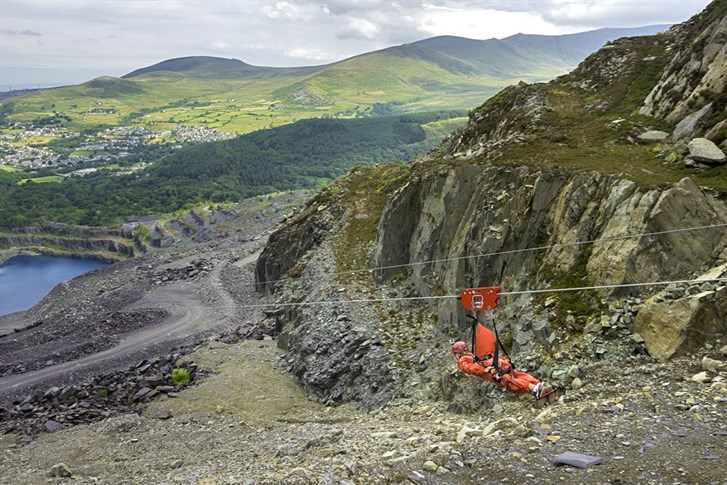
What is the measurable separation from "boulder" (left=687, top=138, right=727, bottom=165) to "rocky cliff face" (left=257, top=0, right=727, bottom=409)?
0.70 ft

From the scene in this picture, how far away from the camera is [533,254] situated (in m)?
19.4

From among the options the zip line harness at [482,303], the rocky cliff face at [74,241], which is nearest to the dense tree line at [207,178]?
the rocky cliff face at [74,241]

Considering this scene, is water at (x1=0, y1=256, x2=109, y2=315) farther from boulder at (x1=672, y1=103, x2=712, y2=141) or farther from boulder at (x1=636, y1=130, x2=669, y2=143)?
boulder at (x1=672, y1=103, x2=712, y2=141)

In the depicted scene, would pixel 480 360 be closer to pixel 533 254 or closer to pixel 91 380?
pixel 533 254

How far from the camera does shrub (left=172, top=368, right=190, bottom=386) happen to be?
95.3 ft

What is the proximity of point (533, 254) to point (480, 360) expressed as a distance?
19.9ft

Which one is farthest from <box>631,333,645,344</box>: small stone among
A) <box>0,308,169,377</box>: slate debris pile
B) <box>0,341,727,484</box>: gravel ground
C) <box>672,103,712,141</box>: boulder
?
<box>0,308,169,377</box>: slate debris pile

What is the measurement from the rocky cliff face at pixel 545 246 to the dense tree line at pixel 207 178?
345 ft

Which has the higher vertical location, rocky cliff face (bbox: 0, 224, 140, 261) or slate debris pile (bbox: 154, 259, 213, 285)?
slate debris pile (bbox: 154, 259, 213, 285)

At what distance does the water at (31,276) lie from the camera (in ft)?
266

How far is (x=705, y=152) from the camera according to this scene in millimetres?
18016

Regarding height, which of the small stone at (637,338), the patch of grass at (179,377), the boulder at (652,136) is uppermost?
the boulder at (652,136)

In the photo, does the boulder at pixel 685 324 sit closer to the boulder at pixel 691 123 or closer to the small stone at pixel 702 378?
the small stone at pixel 702 378

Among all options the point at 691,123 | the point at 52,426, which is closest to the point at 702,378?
the point at 691,123
